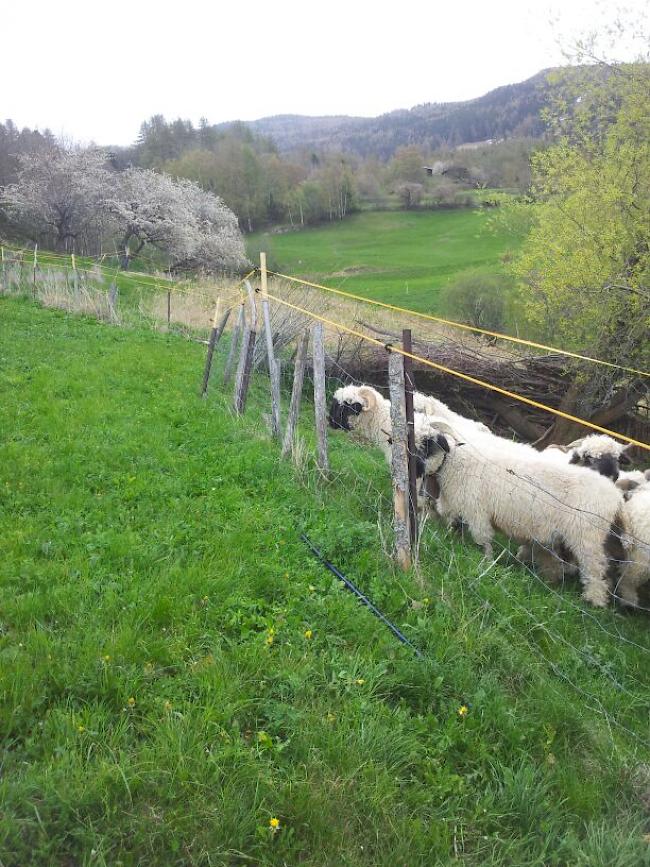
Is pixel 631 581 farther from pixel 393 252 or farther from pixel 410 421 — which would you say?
pixel 393 252

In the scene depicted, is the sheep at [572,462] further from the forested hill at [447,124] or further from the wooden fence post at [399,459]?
the forested hill at [447,124]

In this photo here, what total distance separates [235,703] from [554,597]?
359cm

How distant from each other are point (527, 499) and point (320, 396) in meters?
2.49

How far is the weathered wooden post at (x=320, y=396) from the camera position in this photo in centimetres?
639

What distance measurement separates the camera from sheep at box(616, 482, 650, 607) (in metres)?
5.61

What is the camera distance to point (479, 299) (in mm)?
26828

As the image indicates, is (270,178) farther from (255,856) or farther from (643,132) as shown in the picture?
(255,856)

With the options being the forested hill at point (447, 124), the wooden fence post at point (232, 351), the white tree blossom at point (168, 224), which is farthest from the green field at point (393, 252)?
the forested hill at point (447, 124)

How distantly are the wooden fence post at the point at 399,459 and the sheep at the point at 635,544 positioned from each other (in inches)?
90.8

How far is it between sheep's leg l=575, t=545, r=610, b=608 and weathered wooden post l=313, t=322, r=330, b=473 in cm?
289

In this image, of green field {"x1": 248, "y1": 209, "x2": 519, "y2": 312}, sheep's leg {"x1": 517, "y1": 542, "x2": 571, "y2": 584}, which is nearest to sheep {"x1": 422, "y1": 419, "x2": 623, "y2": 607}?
sheep's leg {"x1": 517, "y1": 542, "x2": 571, "y2": 584}

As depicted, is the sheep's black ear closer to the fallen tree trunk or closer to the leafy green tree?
the fallen tree trunk

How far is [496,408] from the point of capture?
44.9 ft

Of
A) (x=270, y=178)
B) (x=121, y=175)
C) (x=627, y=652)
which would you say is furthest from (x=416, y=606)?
(x=270, y=178)
